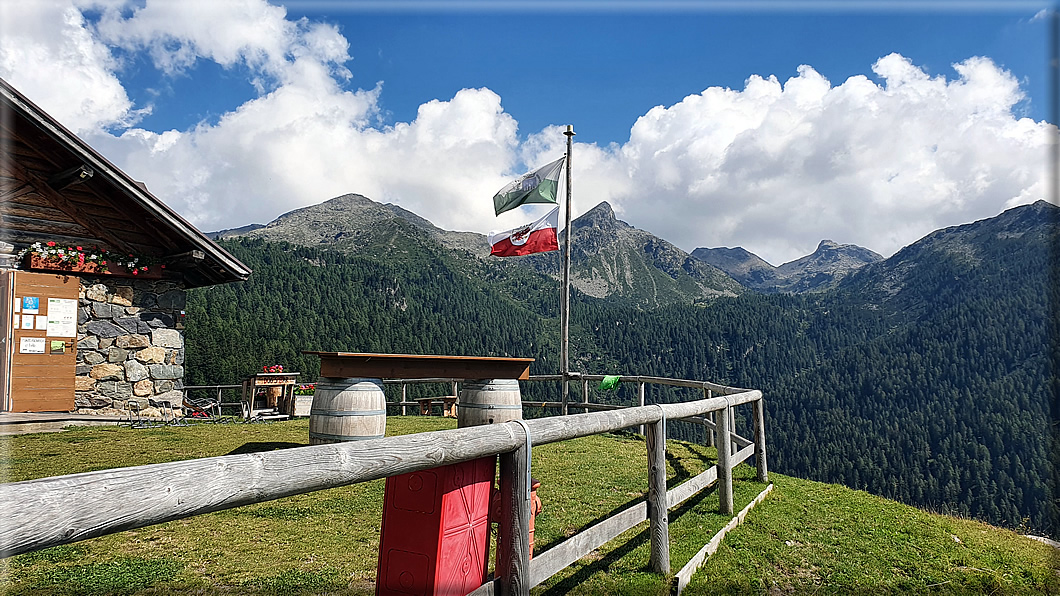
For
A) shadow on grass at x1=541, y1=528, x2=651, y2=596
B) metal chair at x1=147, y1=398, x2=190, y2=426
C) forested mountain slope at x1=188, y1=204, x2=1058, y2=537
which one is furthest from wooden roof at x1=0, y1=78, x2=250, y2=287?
forested mountain slope at x1=188, y1=204, x2=1058, y2=537

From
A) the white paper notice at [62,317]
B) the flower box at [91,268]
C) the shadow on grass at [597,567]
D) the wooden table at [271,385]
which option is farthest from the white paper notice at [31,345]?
the shadow on grass at [597,567]

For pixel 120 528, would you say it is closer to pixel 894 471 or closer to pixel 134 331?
pixel 134 331

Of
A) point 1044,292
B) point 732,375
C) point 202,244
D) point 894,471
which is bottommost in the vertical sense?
point 894,471

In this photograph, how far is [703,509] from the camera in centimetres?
586

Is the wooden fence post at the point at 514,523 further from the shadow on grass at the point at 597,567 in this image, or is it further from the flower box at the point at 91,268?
the flower box at the point at 91,268

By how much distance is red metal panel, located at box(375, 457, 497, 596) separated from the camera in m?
2.50

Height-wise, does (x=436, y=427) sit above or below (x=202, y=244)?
below

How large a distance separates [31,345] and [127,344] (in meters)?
1.25

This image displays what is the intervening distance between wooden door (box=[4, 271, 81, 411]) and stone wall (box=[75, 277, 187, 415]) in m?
0.17

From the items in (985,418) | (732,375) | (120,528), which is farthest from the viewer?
(732,375)

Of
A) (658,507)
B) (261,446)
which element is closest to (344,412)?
(261,446)

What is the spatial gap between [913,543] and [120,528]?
6136 millimetres

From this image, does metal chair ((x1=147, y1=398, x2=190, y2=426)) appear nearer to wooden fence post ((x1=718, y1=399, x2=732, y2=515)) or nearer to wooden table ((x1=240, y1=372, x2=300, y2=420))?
wooden table ((x1=240, y1=372, x2=300, y2=420))

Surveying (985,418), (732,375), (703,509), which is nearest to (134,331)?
(703,509)
